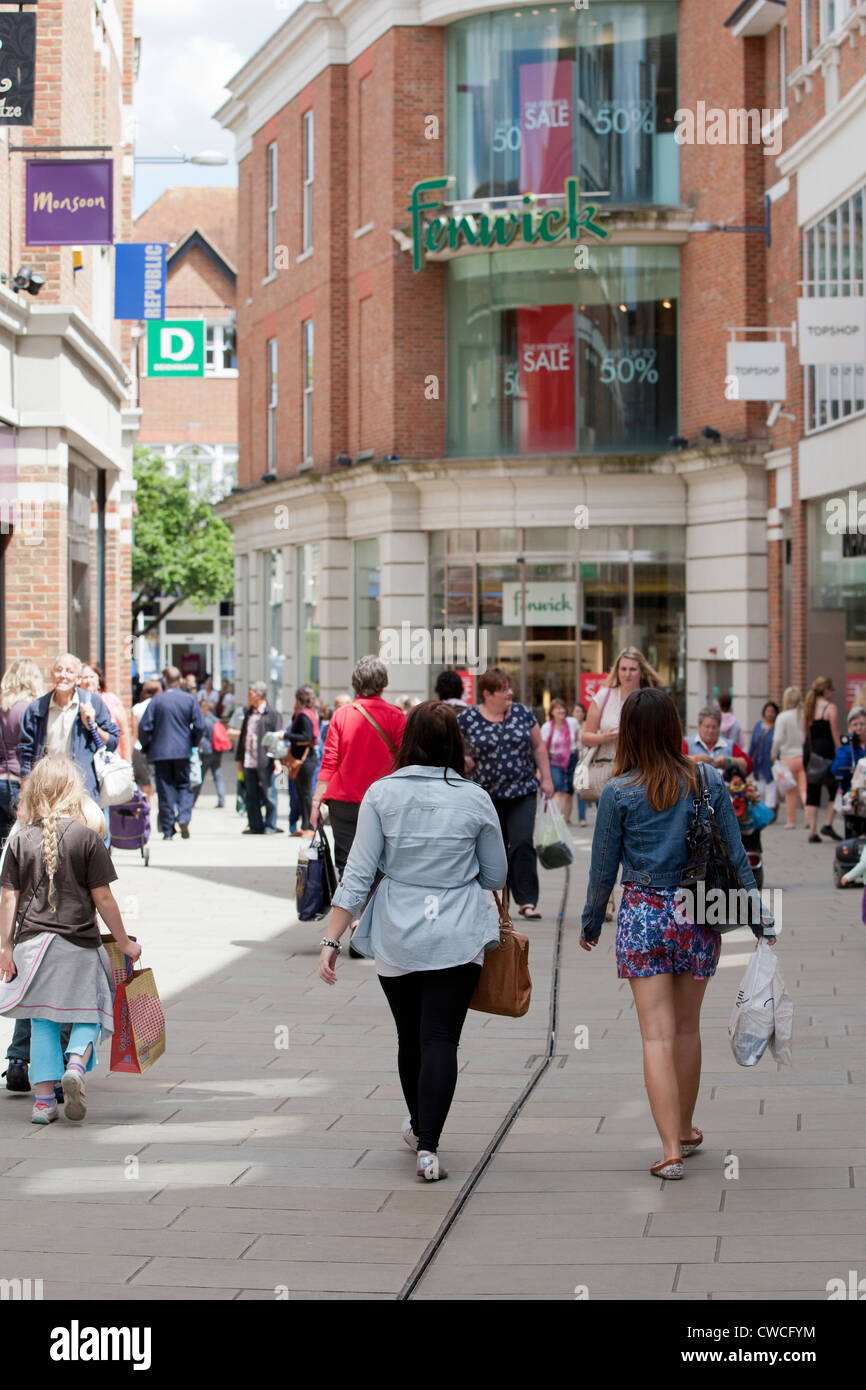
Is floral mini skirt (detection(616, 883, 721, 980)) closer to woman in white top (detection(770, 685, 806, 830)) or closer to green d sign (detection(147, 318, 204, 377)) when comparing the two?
woman in white top (detection(770, 685, 806, 830))

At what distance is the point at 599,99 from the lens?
3027 centimetres

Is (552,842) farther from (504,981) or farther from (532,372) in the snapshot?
(532,372)

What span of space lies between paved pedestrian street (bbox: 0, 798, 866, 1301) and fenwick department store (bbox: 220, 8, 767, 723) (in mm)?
19490

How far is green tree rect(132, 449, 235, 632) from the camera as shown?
5819cm

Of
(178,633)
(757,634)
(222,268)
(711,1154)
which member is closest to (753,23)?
(757,634)

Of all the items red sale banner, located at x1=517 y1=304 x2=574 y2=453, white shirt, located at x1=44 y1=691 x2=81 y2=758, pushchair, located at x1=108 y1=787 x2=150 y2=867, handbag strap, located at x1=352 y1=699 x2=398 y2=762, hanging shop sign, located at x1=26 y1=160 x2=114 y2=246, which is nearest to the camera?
handbag strap, located at x1=352 y1=699 x2=398 y2=762

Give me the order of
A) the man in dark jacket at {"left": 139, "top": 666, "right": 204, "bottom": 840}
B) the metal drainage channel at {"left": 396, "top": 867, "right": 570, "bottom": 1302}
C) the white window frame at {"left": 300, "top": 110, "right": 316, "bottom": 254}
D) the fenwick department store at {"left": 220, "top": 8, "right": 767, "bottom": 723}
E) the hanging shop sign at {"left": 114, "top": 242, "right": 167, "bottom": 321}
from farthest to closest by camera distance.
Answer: the white window frame at {"left": 300, "top": 110, "right": 316, "bottom": 254} < the fenwick department store at {"left": 220, "top": 8, "right": 767, "bottom": 723} < the hanging shop sign at {"left": 114, "top": 242, "right": 167, "bottom": 321} < the man in dark jacket at {"left": 139, "top": 666, "right": 204, "bottom": 840} < the metal drainage channel at {"left": 396, "top": 867, "right": 570, "bottom": 1302}

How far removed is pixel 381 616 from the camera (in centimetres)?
3316

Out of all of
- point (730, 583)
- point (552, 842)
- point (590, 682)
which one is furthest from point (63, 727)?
point (590, 682)

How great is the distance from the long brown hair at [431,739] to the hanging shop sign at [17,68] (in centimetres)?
1027

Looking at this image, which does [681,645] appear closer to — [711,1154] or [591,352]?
[591,352]

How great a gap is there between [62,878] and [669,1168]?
2.71m

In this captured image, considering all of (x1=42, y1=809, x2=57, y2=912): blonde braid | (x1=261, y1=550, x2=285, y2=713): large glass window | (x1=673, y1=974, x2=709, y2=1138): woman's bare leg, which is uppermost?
(x1=261, y1=550, x2=285, y2=713): large glass window

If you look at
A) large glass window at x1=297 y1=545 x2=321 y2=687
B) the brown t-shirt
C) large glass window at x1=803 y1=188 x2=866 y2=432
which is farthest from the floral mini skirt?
large glass window at x1=297 y1=545 x2=321 y2=687
